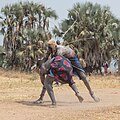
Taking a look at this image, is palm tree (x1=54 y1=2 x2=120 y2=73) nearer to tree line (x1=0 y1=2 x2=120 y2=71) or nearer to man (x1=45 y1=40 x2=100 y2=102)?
tree line (x1=0 y1=2 x2=120 y2=71)

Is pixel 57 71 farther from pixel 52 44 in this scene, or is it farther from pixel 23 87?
pixel 23 87

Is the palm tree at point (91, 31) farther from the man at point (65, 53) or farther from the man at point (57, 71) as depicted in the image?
the man at point (57, 71)

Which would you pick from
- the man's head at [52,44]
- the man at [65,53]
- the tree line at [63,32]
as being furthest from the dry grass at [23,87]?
the tree line at [63,32]

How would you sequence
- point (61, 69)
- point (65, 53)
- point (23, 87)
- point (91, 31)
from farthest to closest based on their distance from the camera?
point (91, 31) → point (23, 87) → point (65, 53) → point (61, 69)

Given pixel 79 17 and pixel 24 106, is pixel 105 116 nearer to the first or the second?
pixel 24 106

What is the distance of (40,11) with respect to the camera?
41000 millimetres

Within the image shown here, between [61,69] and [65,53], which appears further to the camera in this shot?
[65,53]

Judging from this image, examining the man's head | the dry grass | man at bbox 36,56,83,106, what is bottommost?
the dry grass

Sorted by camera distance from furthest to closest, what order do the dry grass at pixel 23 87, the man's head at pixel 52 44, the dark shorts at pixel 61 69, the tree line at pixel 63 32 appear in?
the tree line at pixel 63 32
the dry grass at pixel 23 87
the man's head at pixel 52 44
the dark shorts at pixel 61 69

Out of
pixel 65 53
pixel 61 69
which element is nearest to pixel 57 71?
pixel 61 69

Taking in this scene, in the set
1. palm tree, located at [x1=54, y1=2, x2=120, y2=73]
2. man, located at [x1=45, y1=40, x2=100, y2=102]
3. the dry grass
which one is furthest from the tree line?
man, located at [x1=45, y1=40, x2=100, y2=102]

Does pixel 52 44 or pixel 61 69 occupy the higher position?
pixel 52 44

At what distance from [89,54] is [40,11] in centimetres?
733

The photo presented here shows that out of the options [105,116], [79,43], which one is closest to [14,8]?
[79,43]
